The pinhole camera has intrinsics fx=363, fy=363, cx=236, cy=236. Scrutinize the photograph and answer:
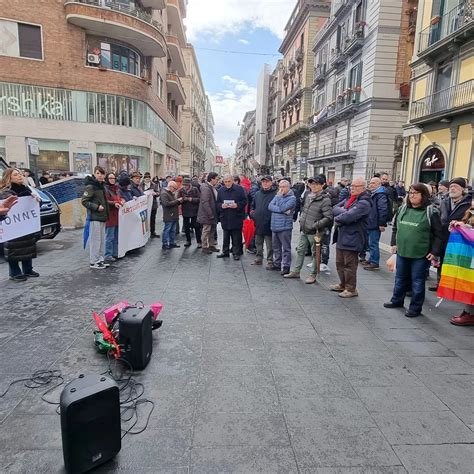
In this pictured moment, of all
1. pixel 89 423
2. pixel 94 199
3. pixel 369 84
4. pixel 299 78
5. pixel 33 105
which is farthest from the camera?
pixel 299 78

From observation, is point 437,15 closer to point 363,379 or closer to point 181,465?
point 363,379

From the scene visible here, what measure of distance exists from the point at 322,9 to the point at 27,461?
1768 inches

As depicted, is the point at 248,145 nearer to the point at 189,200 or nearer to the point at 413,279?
the point at 189,200

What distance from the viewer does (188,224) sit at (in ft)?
31.5

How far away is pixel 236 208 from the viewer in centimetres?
812

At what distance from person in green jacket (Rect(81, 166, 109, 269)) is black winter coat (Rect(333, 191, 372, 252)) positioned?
169 inches

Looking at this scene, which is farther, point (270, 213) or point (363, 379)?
point (270, 213)

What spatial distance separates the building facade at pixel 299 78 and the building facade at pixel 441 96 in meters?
14.7

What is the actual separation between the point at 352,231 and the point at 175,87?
113 ft

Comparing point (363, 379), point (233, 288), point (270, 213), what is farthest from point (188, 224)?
point (363, 379)

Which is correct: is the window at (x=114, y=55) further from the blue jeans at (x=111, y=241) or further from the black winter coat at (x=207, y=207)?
the blue jeans at (x=111, y=241)

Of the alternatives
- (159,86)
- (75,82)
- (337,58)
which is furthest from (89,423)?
(159,86)

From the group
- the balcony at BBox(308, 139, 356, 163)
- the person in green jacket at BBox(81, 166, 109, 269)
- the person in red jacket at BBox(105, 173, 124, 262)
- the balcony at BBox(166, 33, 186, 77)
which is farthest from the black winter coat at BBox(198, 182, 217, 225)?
the balcony at BBox(166, 33, 186, 77)

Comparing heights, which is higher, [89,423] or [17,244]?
[17,244]
